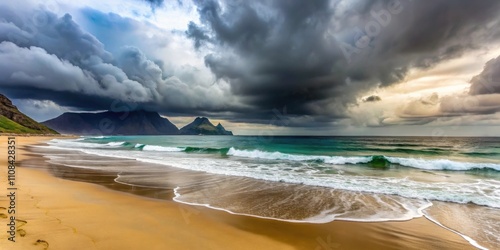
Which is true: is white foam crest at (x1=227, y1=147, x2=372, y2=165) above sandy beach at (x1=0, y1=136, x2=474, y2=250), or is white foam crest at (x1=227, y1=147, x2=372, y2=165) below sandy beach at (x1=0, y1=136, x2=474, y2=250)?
below

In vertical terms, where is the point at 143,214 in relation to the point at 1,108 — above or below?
below

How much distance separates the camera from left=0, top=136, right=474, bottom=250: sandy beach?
13.9 ft

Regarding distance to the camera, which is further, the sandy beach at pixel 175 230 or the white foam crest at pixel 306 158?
the white foam crest at pixel 306 158

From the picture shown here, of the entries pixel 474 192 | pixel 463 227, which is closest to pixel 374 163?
pixel 474 192

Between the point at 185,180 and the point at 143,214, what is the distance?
6136mm

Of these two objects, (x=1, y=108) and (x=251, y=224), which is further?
(x=1, y=108)

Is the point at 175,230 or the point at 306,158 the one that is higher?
the point at 175,230

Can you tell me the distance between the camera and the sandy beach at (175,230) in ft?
13.9

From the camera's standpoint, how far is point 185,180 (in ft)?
39.9

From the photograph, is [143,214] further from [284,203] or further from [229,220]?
[284,203]

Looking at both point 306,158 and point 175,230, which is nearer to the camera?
point 175,230

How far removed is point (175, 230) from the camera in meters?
5.06

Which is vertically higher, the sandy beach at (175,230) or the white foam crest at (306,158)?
the sandy beach at (175,230)

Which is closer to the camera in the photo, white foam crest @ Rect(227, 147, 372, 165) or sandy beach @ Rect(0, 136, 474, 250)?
sandy beach @ Rect(0, 136, 474, 250)
